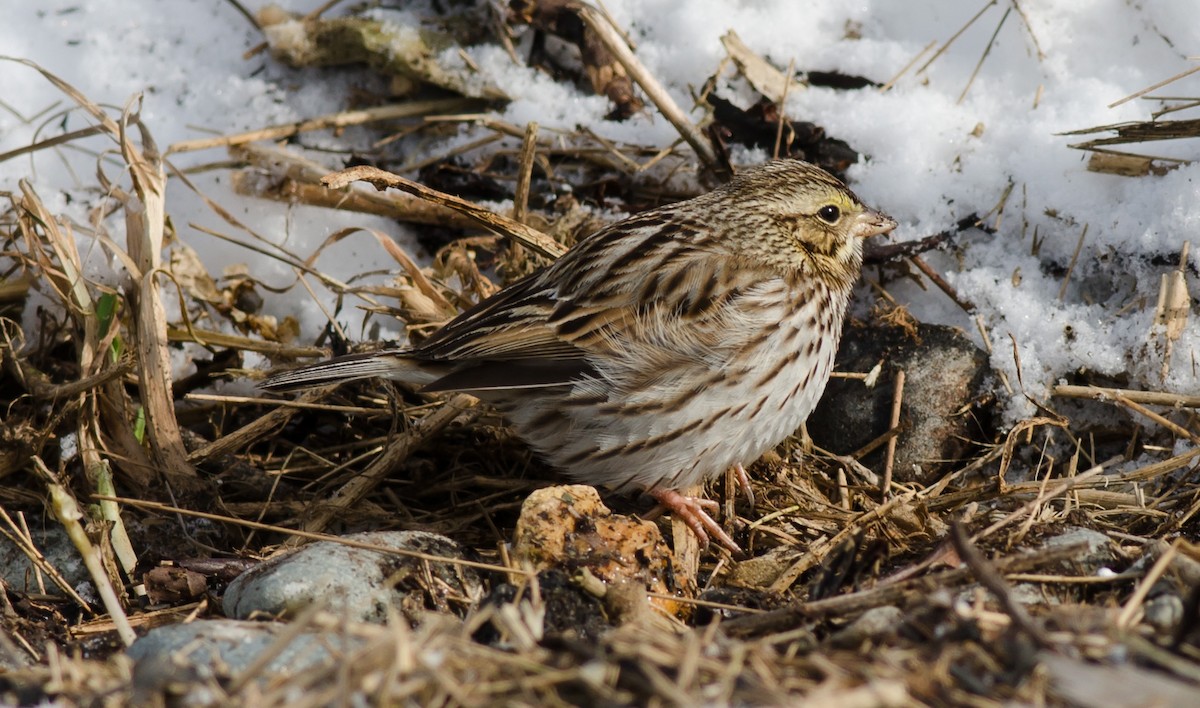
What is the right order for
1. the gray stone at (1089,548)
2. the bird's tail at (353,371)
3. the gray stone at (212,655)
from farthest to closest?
the bird's tail at (353,371), the gray stone at (1089,548), the gray stone at (212,655)

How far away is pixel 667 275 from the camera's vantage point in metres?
3.98

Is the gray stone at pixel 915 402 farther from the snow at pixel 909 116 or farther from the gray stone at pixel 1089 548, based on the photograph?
the gray stone at pixel 1089 548

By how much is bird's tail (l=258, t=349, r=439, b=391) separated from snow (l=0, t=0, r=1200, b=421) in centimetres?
101

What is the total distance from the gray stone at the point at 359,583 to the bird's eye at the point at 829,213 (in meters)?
1.73

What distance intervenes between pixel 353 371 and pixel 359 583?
0.90m

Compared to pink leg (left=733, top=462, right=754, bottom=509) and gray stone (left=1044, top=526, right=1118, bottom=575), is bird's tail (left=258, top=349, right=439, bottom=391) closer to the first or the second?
pink leg (left=733, top=462, right=754, bottom=509)

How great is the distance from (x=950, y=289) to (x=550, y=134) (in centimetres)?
A: 191

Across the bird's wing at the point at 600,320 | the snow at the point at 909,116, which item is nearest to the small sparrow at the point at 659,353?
the bird's wing at the point at 600,320

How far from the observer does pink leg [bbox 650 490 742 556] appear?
3951mm

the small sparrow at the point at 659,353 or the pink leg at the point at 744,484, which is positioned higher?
the small sparrow at the point at 659,353

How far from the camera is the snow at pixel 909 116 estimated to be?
4.38m

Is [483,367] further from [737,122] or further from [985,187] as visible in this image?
[985,187]

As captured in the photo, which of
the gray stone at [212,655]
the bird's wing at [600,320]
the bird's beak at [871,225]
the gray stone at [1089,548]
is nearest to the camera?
the gray stone at [212,655]

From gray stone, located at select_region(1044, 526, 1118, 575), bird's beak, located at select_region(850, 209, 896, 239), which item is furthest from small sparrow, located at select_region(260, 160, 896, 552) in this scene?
gray stone, located at select_region(1044, 526, 1118, 575)
